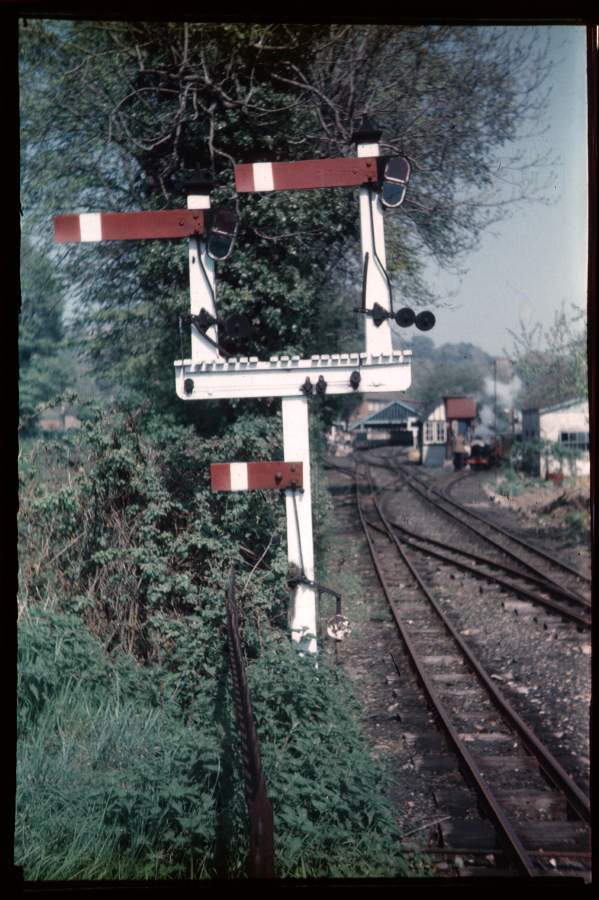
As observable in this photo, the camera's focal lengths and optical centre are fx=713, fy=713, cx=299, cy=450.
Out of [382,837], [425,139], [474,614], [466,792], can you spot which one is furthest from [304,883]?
[425,139]

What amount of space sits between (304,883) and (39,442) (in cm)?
438

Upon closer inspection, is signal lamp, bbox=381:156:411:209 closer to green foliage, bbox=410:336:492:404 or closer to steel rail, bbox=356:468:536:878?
green foliage, bbox=410:336:492:404

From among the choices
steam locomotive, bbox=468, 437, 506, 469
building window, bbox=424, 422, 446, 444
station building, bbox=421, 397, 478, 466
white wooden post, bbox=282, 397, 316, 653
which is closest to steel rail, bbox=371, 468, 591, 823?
white wooden post, bbox=282, 397, 316, 653

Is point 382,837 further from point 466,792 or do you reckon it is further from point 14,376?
point 14,376

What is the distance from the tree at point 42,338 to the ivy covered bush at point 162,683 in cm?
54

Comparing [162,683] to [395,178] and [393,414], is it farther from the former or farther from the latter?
[393,414]

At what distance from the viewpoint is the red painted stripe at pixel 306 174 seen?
14.5 ft

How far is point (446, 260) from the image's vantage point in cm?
703

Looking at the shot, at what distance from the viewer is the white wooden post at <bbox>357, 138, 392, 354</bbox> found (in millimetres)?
4754

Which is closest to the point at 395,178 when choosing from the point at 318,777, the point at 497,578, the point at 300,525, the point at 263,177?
the point at 263,177

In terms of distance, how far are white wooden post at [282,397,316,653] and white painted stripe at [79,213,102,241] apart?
1595 mm

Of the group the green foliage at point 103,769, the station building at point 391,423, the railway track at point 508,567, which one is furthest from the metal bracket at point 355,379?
the railway track at point 508,567

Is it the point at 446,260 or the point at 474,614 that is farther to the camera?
the point at 474,614

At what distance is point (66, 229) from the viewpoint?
14.3 ft
